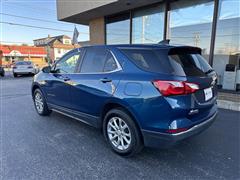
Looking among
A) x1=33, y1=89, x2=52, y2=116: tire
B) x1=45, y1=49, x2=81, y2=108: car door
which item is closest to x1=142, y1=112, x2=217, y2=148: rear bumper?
x1=45, y1=49, x2=81, y2=108: car door

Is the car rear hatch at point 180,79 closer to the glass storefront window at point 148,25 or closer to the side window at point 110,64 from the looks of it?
the side window at point 110,64

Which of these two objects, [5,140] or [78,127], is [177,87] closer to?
[78,127]

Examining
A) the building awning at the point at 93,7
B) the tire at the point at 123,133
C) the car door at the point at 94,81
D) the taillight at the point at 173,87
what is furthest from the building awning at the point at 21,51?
the taillight at the point at 173,87

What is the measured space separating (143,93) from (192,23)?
18.5 ft

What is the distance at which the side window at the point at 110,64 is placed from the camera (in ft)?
8.71

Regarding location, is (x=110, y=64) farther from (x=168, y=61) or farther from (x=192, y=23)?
(x=192, y=23)

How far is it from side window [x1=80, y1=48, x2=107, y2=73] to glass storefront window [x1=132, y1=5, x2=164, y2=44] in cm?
507

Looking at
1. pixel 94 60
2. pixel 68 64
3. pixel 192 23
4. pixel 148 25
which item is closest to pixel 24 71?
pixel 148 25

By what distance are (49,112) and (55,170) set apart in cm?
240

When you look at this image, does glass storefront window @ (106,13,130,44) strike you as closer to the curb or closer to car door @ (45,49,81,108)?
the curb

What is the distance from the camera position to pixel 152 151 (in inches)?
109

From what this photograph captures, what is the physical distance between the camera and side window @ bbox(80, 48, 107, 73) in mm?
2889

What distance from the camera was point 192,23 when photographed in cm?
666

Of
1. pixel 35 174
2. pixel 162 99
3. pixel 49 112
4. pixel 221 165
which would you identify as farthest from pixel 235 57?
pixel 35 174
